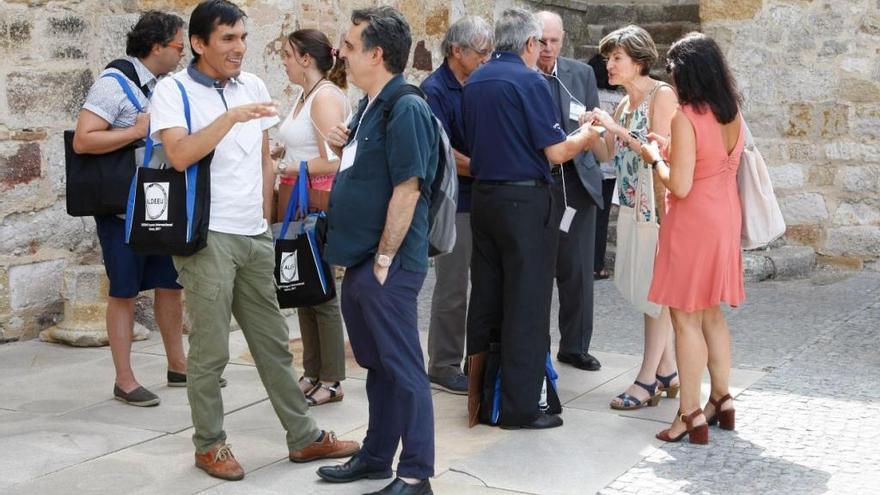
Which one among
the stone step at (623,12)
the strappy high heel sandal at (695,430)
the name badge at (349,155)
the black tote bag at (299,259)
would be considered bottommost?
the strappy high heel sandal at (695,430)

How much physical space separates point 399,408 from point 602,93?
15.2ft

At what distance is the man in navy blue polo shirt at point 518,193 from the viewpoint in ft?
16.1

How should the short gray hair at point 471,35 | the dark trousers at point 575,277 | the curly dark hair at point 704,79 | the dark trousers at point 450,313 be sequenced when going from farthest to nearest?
the dark trousers at point 575,277 < the dark trousers at point 450,313 < the short gray hair at point 471,35 < the curly dark hair at point 704,79

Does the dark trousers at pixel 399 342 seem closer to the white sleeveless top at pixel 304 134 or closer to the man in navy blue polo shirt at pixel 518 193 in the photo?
the man in navy blue polo shirt at pixel 518 193

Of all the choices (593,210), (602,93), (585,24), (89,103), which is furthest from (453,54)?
(585,24)

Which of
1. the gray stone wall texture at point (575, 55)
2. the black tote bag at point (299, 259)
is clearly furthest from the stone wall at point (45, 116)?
the black tote bag at point (299, 259)

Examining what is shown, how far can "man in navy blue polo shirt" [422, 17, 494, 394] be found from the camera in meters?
5.59

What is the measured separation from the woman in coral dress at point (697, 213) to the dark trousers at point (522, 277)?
0.44 m

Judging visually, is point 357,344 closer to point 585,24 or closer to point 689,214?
point 689,214

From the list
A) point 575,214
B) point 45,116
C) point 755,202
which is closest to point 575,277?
point 575,214

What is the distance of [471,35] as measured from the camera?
557cm

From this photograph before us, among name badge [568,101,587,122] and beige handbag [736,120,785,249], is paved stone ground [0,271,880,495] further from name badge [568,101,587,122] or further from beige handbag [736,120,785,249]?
name badge [568,101,587,122]

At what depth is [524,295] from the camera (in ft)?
16.5

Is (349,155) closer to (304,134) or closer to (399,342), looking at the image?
(399,342)
